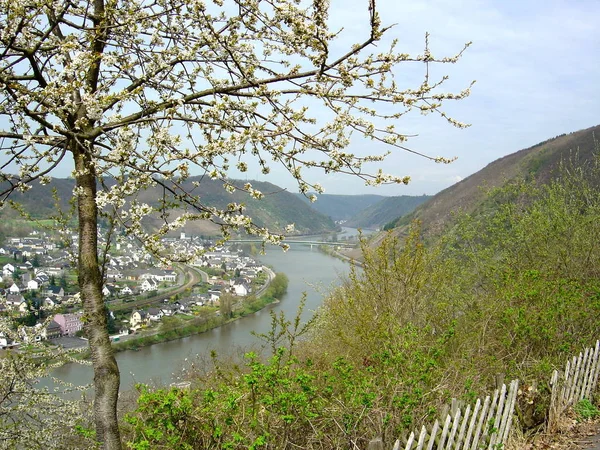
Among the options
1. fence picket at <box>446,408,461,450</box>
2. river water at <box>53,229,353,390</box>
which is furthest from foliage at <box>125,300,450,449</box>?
river water at <box>53,229,353,390</box>

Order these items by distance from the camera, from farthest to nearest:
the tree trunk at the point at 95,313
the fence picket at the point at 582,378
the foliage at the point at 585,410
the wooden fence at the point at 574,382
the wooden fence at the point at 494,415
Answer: the fence picket at the point at 582,378 → the foliage at the point at 585,410 → the wooden fence at the point at 574,382 → the wooden fence at the point at 494,415 → the tree trunk at the point at 95,313

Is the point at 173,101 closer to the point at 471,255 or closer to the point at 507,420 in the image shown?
the point at 507,420

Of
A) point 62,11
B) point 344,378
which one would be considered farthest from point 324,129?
point 344,378

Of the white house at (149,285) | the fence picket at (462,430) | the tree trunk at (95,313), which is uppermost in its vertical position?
the tree trunk at (95,313)

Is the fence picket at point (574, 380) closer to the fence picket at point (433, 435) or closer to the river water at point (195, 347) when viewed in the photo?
the fence picket at point (433, 435)

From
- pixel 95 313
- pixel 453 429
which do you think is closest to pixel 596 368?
pixel 453 429

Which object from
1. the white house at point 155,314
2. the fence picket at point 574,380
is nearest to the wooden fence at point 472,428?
the fence picket at point 574,380

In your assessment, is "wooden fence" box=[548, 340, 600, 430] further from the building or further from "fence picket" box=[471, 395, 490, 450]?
the building
